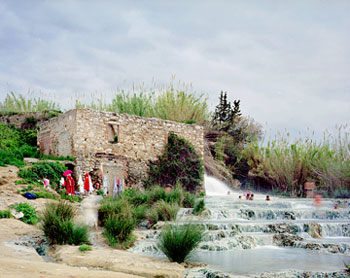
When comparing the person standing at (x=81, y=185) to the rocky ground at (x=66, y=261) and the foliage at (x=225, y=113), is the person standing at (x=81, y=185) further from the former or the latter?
the foliage at (x=225, y=113)

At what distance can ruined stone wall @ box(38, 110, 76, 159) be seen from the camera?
18422mm

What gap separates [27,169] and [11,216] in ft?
15.6

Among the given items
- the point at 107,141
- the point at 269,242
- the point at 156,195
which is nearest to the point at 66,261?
the point at 269,242

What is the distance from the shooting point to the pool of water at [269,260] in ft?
24.5

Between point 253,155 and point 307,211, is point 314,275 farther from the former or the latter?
point 253,155

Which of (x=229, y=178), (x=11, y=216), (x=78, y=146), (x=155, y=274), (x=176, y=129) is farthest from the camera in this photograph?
(x=229, y=178)

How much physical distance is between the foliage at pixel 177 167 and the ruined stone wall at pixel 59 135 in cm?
449

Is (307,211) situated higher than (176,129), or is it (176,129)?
(176,129)

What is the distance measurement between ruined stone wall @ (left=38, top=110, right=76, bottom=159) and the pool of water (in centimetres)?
1102

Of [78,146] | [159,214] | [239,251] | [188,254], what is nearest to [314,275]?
[188,254]

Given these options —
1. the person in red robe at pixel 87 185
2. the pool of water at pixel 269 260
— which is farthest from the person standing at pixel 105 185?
the pool of water at pixel 269 260

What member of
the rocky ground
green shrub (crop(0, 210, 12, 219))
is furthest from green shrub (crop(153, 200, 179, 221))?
green shrub (crop(0, 210, 12, 219))

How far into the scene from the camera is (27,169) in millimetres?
15586

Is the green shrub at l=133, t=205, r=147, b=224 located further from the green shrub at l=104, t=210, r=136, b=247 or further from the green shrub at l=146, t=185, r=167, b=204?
the green shrub at l=104, t=210, r=136, b=247
